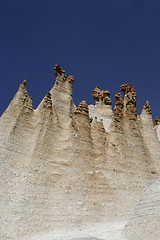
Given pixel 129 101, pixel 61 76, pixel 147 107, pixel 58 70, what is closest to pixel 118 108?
pixel 129 101

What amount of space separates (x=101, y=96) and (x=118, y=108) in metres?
9.87

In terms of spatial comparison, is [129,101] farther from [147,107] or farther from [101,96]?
[101,96]

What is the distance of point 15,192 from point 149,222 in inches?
386

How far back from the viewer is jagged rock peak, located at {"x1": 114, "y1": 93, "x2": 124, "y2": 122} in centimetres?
2964

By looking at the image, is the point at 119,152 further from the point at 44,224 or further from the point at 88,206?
the point at 44,224

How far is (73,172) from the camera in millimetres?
23953

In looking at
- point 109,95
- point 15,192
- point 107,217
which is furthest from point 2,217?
point 109,95

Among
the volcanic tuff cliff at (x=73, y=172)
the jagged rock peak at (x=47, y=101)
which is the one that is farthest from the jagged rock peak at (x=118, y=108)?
the jagged rock peak at (x=47, y=101)

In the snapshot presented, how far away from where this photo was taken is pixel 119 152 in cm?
2723

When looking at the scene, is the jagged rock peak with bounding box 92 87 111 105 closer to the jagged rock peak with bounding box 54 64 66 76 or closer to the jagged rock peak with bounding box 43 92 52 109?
the jagged rock peak with bounding box 54 64 66 76

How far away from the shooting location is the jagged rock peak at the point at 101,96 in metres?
39.2

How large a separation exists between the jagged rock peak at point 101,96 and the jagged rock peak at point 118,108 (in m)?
6.98

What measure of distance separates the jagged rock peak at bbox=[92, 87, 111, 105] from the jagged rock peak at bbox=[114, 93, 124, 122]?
698 centimetres

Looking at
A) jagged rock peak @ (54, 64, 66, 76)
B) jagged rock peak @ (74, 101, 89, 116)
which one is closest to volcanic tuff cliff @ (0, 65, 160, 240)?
jagged rock peak @ (74, 101, 89, 116)
